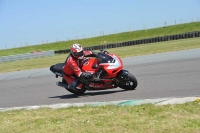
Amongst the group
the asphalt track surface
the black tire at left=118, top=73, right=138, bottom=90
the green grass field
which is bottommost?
the green grass field

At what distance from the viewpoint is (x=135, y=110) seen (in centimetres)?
700

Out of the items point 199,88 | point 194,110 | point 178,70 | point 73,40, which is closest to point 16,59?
point 178,70

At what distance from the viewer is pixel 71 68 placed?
10.5 metres

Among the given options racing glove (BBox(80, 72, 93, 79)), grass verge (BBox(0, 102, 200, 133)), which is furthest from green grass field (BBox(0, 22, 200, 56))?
grass verge (BBox(0, 102, 200, 133))

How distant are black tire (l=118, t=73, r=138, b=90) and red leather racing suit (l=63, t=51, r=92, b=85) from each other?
1.03m

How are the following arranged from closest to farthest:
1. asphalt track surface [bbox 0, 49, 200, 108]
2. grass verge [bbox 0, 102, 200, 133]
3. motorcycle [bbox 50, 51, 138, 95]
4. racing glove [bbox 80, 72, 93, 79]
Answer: grass verge [bbox 0, 102, 200, 133] → asphalt track surface [bbox 0, 49, 200, 108] → motorcycle [bbox 50, 51, 138, 95] → racing glove [bbox 80, 72, 93, 79]

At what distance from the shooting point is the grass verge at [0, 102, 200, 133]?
572cm

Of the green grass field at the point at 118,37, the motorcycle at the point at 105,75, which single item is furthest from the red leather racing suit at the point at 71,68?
the green grass field at the point at 118,37

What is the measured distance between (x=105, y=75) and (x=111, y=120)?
395 cm

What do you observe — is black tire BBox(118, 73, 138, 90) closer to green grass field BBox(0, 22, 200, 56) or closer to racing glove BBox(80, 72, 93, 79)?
racing glove BBox(80, 72, 93, 79)

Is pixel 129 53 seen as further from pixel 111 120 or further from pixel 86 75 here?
pixel 111 120

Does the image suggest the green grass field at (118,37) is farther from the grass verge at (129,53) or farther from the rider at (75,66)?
the rider at (75,66)

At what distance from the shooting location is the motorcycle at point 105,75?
1016 cm

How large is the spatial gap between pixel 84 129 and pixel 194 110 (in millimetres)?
Answer: 1726
